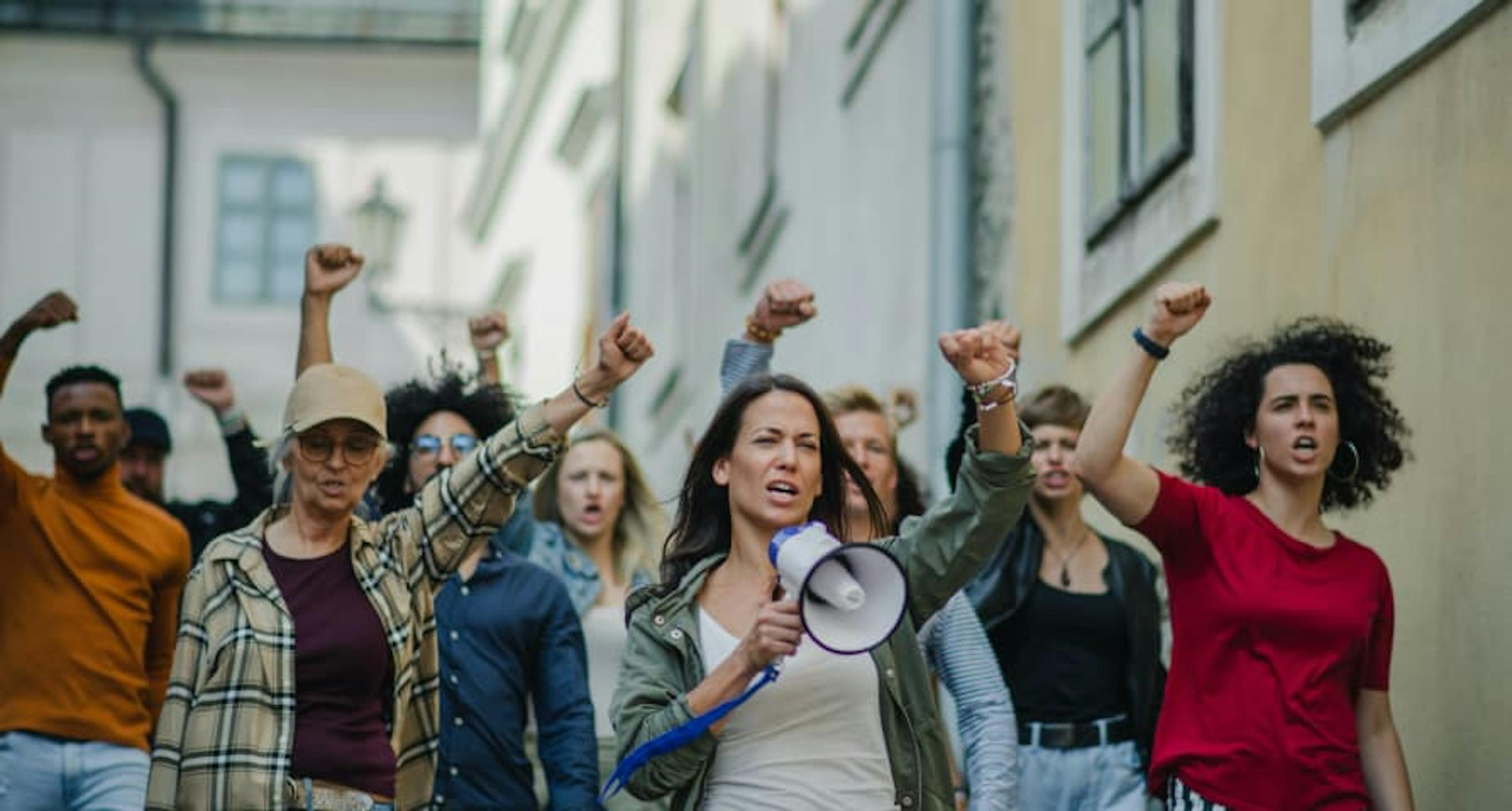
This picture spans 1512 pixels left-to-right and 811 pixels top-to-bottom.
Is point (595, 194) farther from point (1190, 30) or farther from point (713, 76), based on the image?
point (1190, 30)

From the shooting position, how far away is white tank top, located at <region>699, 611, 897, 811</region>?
5.68 meters

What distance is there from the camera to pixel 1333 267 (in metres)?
8.36

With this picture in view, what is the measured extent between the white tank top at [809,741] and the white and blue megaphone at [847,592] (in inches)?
12.9

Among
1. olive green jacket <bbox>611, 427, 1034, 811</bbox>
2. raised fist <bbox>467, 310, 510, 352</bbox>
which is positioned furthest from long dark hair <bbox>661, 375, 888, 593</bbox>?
raised fist <bbox>467, 310, 510, 352</bbox>

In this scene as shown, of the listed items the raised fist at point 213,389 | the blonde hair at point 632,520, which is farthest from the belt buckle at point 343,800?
the raised fist at point 213,389

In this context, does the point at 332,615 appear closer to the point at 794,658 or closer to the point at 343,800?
the point at 343,800

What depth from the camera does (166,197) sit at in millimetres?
36625

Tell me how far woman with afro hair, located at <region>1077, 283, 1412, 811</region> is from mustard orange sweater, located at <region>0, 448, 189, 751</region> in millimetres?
3196

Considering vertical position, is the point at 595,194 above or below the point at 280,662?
above

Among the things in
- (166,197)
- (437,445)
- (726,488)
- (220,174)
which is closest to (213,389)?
(437,445)

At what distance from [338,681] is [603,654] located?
2.60m

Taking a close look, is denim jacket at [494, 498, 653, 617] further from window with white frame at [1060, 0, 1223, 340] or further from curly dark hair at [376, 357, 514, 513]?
window with white frame at [1060, 0, 1223, 340]

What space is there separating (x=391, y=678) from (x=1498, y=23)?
3.10 m

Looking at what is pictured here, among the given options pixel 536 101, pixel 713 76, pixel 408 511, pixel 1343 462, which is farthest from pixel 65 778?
pixel 536 101
